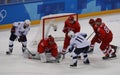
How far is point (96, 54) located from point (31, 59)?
1452mm

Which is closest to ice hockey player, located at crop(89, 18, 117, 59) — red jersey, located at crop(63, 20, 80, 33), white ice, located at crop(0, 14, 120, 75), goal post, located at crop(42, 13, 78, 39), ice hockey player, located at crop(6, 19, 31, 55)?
white ice, located at crop(0, 14, 120, 75)

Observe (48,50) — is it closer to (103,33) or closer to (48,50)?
(48,50)

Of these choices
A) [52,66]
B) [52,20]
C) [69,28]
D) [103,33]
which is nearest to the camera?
[52,66]

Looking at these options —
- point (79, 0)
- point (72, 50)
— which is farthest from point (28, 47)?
point (79, 0)

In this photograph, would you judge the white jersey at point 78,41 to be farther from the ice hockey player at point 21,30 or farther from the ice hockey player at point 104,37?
the ice hockey player at point 21,30

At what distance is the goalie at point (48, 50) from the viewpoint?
866 cm

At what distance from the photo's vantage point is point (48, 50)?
28.7 feet

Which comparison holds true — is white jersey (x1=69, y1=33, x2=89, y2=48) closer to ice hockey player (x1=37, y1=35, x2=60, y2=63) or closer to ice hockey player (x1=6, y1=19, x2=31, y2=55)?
ice hockey player (x1=37, y1=35, x2=60, y2=63)

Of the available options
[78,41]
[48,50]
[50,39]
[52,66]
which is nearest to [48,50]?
[48,50]

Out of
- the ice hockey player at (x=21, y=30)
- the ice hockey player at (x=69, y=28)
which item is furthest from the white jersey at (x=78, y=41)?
the ice hockey player at (x=21, y=30)

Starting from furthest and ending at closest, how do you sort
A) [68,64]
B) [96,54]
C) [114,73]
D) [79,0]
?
[79,0] < [96,54] < [68,64] < [114,73]

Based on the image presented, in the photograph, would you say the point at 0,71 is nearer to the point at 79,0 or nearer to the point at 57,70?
the point at 57,70

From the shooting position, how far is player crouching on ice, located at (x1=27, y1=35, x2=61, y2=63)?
866 cm

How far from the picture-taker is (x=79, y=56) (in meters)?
9.00
